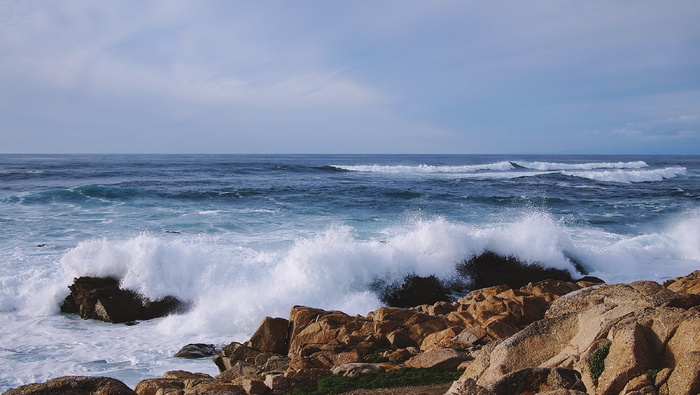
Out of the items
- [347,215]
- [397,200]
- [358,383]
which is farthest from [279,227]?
[358,383]

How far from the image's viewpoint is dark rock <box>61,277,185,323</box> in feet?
40.9

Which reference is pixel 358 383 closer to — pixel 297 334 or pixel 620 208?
pixel 297 334

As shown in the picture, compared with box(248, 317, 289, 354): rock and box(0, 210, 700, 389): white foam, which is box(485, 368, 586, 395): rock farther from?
box(0, 210, 700, 389): white foam

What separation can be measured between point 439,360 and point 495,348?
64.6 inches

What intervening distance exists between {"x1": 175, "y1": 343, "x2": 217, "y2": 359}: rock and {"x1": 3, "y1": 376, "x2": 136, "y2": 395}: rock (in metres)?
4.38

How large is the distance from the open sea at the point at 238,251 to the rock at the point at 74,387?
3414mm

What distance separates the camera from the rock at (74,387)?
5688 millimetres

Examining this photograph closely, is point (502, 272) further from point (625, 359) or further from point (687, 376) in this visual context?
point (687, 376)

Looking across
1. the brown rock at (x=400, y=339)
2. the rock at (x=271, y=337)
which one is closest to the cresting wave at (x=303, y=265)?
the rock at (x=271, y=337)

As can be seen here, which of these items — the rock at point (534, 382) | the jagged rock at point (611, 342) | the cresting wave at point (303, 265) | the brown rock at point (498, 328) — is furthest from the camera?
the cresting wave at point (303, 265)

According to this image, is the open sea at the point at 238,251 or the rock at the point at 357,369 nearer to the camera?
the rock at the point at 357,369

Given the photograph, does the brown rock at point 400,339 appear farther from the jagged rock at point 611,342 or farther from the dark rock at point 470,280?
the dark rock at point 470,280

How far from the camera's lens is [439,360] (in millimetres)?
7895

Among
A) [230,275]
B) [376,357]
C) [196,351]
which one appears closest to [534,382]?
[376,357]
